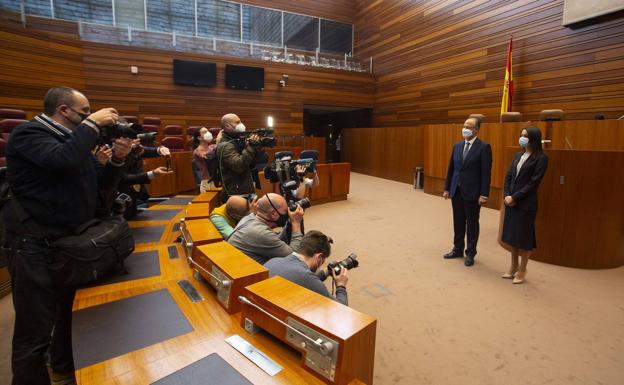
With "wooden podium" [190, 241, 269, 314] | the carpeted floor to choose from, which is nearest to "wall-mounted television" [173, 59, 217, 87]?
the carpeted floor

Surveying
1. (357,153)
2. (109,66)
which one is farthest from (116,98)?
(357,153)

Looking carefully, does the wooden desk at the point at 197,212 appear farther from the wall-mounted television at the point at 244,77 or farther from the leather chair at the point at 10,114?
the wall-mounted television at the point at 244,77

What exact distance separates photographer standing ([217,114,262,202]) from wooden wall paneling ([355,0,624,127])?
16.7 feet

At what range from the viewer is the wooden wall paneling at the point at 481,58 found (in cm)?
469

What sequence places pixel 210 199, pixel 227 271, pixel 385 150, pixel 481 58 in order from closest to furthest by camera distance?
pixel 227 271, pixel 210 199, pixel 481 58, pixel 385 150

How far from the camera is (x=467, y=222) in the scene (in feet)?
9.39

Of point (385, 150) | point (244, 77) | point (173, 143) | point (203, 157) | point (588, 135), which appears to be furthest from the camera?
point (385, 150)

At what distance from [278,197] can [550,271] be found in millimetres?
2350

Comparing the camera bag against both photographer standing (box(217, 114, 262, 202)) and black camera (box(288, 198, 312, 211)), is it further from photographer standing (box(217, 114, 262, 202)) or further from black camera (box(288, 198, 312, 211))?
photographer standing (box(217, 114, 262, 202))

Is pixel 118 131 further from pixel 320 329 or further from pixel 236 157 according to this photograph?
pixel 320 329

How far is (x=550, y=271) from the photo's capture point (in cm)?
269

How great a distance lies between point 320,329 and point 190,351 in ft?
1.21

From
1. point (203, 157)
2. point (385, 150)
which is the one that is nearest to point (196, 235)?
point (203, 157)

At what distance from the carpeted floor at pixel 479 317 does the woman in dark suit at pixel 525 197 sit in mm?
302
